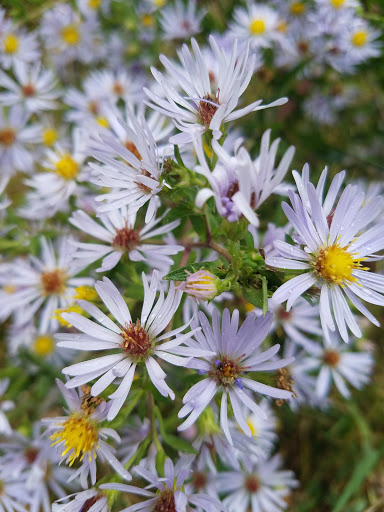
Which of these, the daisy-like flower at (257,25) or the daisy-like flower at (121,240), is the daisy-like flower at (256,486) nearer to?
the daisy-like flower at (121,240)

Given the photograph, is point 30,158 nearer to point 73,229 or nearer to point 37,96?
point 37,96

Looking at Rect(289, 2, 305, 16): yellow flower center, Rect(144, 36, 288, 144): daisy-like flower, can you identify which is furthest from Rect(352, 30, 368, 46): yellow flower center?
Rect(144, 36, 288, 144): daisy-like flower

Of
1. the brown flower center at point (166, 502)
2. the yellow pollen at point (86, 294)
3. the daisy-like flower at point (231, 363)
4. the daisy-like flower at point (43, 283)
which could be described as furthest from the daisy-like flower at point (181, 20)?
the brown flower center at point (166, 502)

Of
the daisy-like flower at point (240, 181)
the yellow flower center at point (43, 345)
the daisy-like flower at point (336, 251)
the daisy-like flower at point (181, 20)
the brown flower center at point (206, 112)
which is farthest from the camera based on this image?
the daisy-like flower at point (181, 20)

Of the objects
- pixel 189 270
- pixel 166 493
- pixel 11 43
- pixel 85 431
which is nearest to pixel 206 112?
pixel 189 270

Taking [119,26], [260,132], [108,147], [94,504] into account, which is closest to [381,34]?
[260,132]

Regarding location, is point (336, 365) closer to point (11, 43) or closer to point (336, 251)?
point (336, 251)
